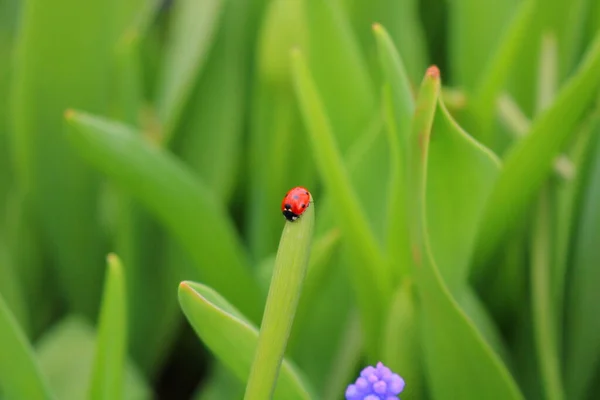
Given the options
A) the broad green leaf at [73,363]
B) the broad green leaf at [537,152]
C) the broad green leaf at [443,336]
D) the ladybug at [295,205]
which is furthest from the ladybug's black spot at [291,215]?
the broad green leaf at [73,363]

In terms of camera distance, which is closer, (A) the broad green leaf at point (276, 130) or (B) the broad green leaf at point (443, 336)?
(B) the broad green leaf at point (443, 336)

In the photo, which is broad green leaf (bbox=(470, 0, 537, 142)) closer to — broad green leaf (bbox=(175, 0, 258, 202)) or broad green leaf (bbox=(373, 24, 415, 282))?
broad green leaf (bbox=(373, 24, 415, 282))

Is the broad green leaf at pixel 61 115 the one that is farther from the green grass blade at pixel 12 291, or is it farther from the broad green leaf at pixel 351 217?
the broad green leaf at pixel 351 217

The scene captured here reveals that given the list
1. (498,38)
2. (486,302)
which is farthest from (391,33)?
(486,302)

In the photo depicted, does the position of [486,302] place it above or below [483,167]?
below

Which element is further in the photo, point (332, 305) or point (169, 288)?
point (169, 288)

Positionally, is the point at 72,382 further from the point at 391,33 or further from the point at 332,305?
the point at 391,33

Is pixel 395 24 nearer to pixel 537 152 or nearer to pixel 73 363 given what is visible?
pixel 537 152
